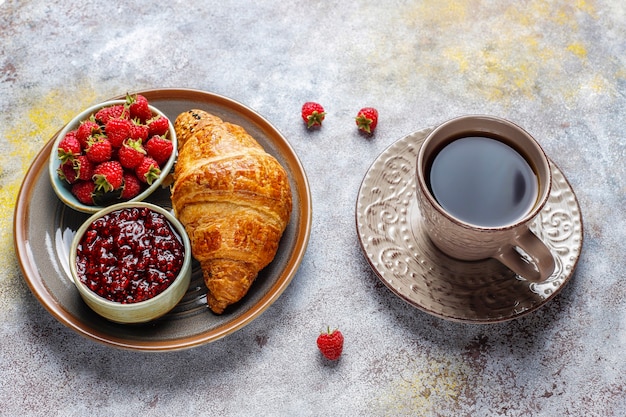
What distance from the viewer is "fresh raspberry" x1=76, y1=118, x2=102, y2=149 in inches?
80.3

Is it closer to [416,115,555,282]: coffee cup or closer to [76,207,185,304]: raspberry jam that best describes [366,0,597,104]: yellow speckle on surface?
[416,115,555,282]: coffee cup

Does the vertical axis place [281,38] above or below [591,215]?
above

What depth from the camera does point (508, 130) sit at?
1855 millimetres

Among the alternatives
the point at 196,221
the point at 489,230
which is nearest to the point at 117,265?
the point at 196,221

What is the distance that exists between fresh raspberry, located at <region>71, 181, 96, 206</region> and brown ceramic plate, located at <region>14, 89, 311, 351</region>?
0.28ft

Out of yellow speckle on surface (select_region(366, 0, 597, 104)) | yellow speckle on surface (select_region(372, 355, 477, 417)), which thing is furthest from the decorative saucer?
yellow speckle on surface (select_region(366, 0, 597, 104))

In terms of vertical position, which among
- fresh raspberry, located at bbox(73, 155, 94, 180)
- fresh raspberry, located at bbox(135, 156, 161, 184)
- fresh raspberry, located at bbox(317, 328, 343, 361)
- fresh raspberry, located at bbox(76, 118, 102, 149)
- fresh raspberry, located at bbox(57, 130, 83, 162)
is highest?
fresh raspberry, located at bbox(76, 118, 102, 149)

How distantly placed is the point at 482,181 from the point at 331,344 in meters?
0.65

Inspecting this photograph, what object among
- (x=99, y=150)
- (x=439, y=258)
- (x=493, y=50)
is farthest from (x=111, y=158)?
(x=493, y=50)

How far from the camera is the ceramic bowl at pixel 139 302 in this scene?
1.83 m

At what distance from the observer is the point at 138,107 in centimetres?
211

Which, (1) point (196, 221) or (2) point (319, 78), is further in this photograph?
(2) point (319, 78)

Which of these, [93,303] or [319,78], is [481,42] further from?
[93,303]

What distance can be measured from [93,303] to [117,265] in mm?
124
